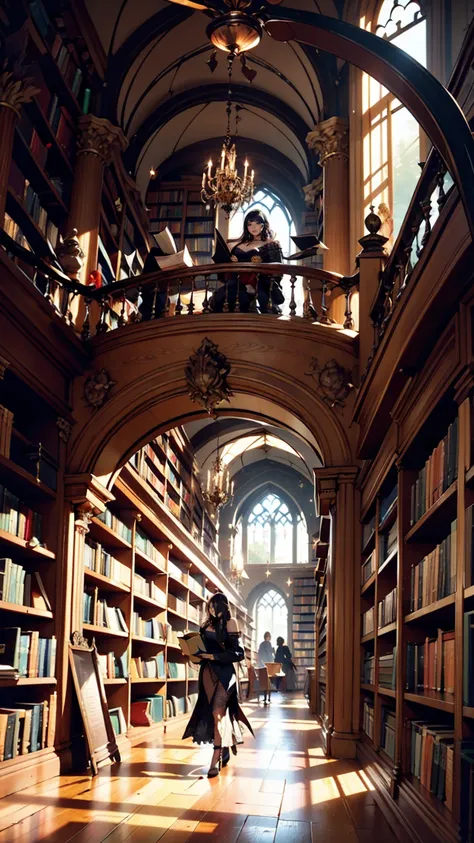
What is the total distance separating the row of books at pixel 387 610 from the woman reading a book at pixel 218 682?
1290 mm

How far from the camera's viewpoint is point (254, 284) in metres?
7.04

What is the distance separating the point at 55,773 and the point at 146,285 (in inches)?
152

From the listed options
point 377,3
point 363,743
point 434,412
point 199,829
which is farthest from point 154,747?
point 377,3

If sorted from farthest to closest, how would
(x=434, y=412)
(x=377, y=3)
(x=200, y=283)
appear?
(x=200, y=283) < (x=377, y=3) < (x=434, y=412)

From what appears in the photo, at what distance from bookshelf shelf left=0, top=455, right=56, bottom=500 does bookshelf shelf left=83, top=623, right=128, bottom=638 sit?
1.09 m

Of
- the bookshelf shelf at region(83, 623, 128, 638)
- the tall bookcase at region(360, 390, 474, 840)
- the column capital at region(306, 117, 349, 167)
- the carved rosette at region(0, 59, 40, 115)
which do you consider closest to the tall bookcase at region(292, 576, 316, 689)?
the column capital at region(306, 117, 349, 167)

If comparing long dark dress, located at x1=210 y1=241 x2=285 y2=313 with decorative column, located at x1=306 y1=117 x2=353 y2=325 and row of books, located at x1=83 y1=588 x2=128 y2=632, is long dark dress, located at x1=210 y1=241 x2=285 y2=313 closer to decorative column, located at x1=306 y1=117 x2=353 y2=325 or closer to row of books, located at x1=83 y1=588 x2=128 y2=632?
decorative column, located at x1=306 y1=117 x2=353 y2=325

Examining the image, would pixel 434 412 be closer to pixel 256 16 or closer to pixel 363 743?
pixel 256 16

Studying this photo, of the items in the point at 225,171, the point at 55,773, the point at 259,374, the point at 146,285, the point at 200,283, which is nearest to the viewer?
the point at 55,773

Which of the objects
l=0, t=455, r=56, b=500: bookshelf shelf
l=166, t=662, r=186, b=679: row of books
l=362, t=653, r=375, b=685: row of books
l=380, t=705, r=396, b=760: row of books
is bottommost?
l=166, t=662, r=186, b=679: row of books

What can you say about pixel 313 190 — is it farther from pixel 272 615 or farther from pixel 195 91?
pixel 272 615

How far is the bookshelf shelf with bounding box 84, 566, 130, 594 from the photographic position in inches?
256

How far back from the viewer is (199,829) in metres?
3.47

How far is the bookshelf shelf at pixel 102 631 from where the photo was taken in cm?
636
